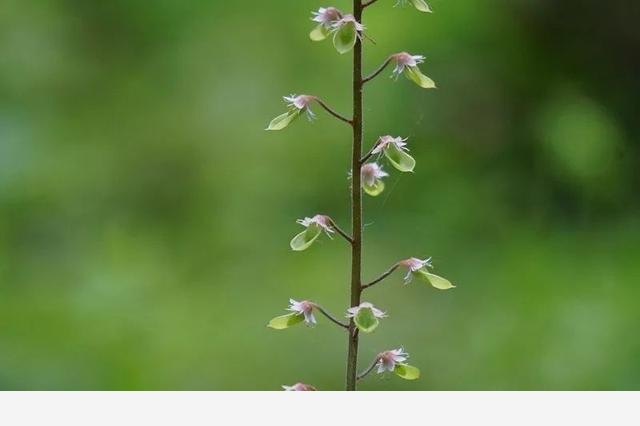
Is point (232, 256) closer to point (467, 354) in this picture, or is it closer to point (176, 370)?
point (176, 370)

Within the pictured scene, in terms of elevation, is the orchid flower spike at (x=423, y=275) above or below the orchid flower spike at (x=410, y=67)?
below

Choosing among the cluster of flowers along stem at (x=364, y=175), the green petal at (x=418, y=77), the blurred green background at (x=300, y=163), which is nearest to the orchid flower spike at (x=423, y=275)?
the cluster of flowers along stem at (x=364, y=175)

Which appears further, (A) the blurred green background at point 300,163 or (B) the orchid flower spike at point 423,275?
(A) the blurred green background at point 300,163

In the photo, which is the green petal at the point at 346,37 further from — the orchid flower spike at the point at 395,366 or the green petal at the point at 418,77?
the orchid flower spike at the point at 395,366

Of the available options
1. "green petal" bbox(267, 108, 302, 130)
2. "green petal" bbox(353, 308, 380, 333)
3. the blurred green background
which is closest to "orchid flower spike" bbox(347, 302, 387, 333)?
"green petal" bbox(353, 308, 380, 333)

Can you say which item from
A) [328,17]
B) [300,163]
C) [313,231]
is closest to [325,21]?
[328,17]

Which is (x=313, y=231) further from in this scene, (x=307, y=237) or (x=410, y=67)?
(x=410, y=67)

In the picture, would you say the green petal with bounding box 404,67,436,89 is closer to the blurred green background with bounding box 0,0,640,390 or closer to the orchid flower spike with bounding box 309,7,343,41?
the orchid flower spike with bounding box 309,7,343,41
